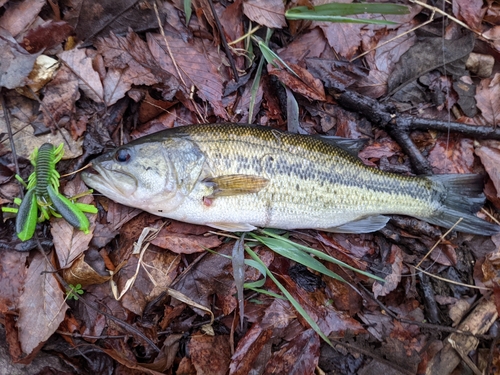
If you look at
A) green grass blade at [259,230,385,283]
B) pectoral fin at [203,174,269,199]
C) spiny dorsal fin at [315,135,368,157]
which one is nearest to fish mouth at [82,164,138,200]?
pectoral fin at [203,174,269,199]

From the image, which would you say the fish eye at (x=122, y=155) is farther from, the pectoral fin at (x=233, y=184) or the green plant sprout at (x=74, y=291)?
the green plant sprout at (x=74, y=291)

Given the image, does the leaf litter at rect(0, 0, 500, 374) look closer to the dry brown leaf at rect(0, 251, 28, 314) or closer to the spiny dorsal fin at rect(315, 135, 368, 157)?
the dry brown leaf at rect(0, 251, 28, 314)

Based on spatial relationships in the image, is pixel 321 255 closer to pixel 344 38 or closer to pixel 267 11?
pixel 344 38

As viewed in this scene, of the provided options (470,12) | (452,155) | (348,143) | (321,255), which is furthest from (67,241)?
(470,12)

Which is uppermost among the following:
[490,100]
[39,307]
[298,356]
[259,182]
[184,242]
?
[490,100]

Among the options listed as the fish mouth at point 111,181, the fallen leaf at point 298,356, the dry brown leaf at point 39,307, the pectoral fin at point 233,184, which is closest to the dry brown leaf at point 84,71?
the fish mouth at point 111,181

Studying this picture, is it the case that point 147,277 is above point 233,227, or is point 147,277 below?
below

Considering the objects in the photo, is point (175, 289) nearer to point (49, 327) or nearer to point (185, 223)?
Result: point (185, 223)
